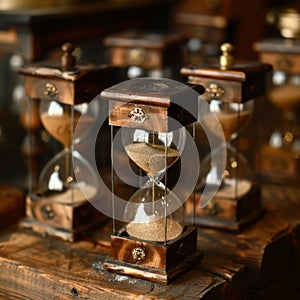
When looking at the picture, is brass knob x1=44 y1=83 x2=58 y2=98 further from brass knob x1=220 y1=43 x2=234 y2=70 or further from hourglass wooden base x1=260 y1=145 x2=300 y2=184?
hourglass wooden base x1=260 y1=145 x2=300 y2=184

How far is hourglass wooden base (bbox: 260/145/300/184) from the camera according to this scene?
281 centimetres

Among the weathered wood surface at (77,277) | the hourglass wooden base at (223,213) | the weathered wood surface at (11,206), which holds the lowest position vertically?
the weathered wood surface at (11,206)

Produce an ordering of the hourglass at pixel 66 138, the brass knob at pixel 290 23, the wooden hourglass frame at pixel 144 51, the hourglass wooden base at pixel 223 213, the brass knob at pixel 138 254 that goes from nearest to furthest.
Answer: the brass knob at pixel 138 254 < the hourglass at pixel 66 138 < the hourglass wooden base at pixel 223 213 < the wooden hourglass frame at pixel 144 51 < the brass knob at pixel 290 23

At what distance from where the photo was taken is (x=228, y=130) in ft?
7.48

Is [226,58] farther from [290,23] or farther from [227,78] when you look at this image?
[290,23]

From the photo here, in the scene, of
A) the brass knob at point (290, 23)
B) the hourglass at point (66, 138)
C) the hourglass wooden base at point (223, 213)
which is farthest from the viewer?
the brass knob at point (290, 23)

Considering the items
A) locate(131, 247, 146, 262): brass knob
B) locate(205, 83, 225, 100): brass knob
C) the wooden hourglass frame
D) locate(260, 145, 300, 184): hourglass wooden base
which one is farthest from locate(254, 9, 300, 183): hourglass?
locate(131, 247, 146, 262): brass knob

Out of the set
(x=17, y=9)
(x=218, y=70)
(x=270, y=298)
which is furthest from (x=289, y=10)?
(x=270, y=298)

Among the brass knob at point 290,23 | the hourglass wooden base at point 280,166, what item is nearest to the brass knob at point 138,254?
the hourglass wooden base at point 280,166

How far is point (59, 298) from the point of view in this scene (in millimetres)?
1949

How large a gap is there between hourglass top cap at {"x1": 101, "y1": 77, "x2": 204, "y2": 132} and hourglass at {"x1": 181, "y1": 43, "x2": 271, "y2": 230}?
0.96 feet

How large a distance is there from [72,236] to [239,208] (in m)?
0.46

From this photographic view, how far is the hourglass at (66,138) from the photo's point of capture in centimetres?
214

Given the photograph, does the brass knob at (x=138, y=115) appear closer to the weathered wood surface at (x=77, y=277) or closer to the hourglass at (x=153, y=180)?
the hourglass at (x=153, y=180)
